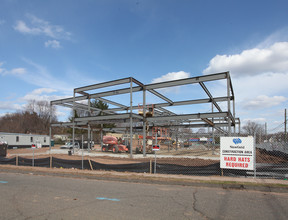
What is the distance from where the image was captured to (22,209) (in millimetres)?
5625

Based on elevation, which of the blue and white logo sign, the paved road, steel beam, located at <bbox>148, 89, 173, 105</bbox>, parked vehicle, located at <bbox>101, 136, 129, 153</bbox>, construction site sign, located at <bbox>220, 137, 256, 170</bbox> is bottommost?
parked vehicle, located at <bbox>101, 136, 129, 153</bbox>

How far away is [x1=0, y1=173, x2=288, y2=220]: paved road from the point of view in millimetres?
5148

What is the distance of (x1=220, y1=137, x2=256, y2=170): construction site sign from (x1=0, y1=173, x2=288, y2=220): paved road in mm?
2027

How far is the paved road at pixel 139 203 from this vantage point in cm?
515

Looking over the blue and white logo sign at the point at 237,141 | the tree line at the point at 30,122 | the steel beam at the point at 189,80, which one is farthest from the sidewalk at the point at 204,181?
→ the tree line at the point at 30,122

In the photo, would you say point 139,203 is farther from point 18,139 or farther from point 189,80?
point 18,139

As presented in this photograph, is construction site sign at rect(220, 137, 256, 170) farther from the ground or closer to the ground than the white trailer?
farther from the ground

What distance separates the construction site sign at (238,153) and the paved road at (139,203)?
2.03 m

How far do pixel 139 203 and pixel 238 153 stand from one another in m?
5.64

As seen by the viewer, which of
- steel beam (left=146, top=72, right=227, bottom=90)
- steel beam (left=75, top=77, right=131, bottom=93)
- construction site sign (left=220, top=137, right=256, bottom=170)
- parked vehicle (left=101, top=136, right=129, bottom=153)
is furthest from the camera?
parked vehicle (left=101, top=136, right=129, bottom=153)

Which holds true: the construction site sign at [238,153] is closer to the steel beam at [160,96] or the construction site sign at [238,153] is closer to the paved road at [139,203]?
the paved road at [139,203]

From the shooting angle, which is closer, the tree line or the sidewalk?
the sidewalk

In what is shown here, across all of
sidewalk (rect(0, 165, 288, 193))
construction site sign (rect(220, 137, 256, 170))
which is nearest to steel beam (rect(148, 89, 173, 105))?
sidewalk (rect(0, 165, 288, 193))

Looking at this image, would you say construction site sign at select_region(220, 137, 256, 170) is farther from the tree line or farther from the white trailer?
the tree line
